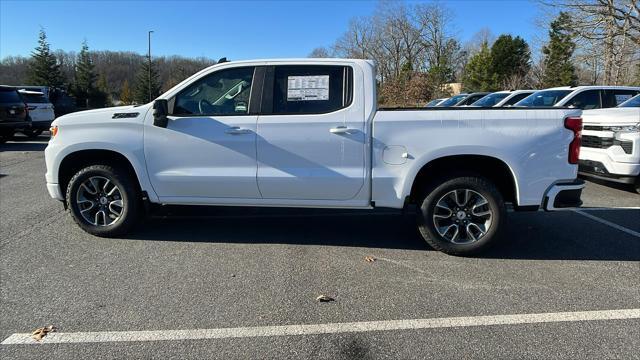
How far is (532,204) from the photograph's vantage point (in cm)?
455

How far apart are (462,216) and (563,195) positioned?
99 centimetres

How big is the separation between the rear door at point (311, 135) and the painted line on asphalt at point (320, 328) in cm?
169

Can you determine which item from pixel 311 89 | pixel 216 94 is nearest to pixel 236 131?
pixel 216 94

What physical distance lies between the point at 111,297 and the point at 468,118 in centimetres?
358

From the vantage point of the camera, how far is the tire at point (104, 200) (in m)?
5.07

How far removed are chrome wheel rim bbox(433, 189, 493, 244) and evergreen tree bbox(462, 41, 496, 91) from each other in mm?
40626

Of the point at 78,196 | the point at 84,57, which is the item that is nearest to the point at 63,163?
the point at 78,196

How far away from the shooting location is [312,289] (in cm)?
390

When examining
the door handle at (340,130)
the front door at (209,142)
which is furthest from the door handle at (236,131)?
the door handle at (340,130)

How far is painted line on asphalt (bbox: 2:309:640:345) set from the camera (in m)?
3.12

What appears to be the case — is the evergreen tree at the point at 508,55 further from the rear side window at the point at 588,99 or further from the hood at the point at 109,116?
the hood at the point at 109,116

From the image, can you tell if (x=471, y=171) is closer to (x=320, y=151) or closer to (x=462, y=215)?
(x=462, y=215)

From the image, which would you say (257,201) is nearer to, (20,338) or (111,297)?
(111,297)

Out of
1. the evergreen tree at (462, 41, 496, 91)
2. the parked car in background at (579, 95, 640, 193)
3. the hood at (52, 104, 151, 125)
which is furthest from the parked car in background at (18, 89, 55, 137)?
the evergreen tree at (462, 41, 496, 91)
